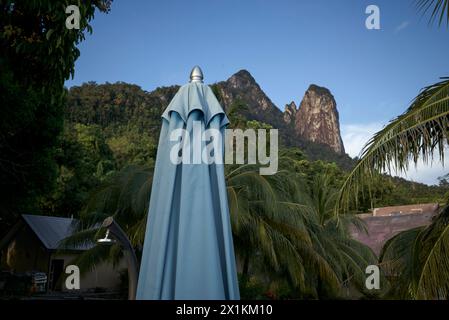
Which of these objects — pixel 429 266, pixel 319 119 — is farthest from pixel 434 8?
pixel 319 119

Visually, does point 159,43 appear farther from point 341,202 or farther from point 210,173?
point 210,173

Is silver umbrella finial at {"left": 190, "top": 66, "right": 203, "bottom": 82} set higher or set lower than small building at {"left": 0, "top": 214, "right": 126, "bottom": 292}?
higher

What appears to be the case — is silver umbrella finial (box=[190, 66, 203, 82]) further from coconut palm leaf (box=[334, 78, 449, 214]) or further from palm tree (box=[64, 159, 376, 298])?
palm tree (box=[64, 159, 376, 298])

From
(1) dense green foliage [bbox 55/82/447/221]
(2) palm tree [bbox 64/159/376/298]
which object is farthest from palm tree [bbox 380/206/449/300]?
(1) dense green foliage [bbox 55/82/447/221]

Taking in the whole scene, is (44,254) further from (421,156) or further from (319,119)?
(319,119)

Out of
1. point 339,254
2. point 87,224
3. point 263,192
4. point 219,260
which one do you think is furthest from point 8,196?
point 219,260

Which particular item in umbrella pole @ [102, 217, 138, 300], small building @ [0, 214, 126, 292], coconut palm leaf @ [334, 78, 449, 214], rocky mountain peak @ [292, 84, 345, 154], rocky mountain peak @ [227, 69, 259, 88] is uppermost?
rocky mountain peak @ [227, 69, 259, 88]
